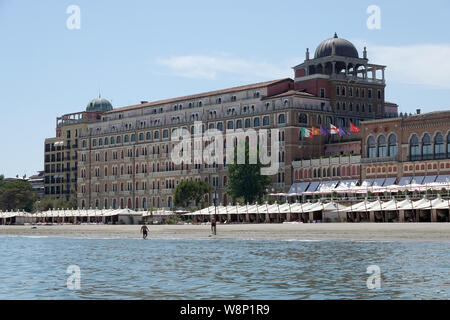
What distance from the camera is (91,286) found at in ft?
108

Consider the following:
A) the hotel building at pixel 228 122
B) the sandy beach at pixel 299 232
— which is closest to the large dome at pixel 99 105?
the hotel building at pixel 228 122

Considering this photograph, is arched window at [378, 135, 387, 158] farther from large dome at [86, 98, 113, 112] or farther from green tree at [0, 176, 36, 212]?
large dome at [86, 98, 113, 112]

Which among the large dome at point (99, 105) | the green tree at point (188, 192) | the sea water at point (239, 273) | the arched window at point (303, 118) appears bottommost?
the sea water at point (239, 273)

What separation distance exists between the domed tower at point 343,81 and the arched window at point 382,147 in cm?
2195

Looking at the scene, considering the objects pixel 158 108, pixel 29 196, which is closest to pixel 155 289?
pixel 158 108

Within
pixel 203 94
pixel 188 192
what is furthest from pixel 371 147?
pixel 203 94

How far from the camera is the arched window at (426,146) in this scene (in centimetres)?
10575

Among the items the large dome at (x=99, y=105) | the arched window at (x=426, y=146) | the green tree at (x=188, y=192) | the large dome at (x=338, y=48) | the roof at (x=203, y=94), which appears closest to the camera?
the arched window at (x=426, y=146)

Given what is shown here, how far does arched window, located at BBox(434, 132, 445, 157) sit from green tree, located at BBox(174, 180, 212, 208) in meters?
39.6

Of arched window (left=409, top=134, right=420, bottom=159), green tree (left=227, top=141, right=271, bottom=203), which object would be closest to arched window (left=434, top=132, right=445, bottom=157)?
arched window (left=409, top=134, right=420, bottom=159)

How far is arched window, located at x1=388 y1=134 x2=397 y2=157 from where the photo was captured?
11012cm

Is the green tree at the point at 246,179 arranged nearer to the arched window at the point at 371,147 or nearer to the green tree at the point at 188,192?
the green tree at the point at 188,192

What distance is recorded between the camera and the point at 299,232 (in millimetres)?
72750

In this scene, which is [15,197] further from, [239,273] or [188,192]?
[239,273]
